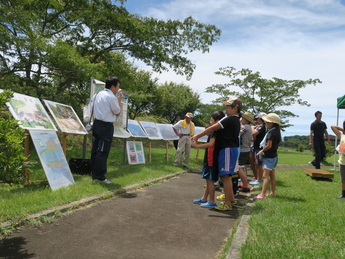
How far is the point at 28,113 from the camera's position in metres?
5.78

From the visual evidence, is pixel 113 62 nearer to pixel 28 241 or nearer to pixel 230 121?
pixel 230 121

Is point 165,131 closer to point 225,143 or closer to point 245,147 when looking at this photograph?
point 245,147

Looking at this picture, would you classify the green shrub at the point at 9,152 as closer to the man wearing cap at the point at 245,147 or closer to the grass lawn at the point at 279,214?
the grass lawn at the point at 279,214

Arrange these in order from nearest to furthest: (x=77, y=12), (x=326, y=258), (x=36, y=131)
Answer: (x=326, y=258) < (x=36, y=131) < (x=77, y=12)

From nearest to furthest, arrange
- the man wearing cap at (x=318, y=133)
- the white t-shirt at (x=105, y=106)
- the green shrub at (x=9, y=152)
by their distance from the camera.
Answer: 1. the green shrub at (x=9, y=152)
2. the white t-shirt at (x=105, y=106)
3. the man wearing cap at (x=318, y=133)

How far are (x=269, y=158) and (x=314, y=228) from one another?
214 centimetres

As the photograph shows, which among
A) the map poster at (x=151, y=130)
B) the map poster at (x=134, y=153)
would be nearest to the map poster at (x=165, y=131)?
the map poster at (x=151, y=130)

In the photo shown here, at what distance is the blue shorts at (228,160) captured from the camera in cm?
504

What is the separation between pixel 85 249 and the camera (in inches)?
126

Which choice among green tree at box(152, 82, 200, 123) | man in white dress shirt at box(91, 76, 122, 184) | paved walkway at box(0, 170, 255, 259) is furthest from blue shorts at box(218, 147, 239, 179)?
green tree at box(152, 82, 200, 123)

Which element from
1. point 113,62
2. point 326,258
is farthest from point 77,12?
point 326,258

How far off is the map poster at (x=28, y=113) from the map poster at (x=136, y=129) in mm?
4664

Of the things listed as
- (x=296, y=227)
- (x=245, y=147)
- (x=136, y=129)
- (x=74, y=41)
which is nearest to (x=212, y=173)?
(x=296, y=227)

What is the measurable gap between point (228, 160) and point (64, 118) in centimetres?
425
